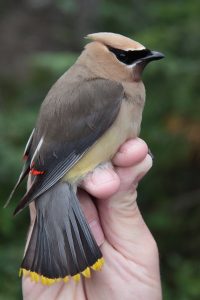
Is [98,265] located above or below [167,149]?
above

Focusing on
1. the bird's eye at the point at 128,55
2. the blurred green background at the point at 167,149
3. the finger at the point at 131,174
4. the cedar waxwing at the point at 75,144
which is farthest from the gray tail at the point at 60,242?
the blurred green background at the point at 167,149

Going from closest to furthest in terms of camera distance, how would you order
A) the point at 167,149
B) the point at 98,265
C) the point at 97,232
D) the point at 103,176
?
the point at 98,265, the point at 103,176, the point at 97,232, the point at 167,149

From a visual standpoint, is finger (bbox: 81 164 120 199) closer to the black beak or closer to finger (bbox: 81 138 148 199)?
finger (bbox: 81 138 148 199)

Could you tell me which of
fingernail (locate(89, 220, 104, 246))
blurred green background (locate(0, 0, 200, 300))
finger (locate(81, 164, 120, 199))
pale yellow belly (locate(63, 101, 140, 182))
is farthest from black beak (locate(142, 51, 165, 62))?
blurred green background (locate(0, 0, 200, 300))

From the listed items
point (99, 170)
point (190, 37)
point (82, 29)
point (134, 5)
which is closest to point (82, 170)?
point (99, 170)

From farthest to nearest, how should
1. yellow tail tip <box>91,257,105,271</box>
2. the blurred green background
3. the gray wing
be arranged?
the blurred green background → the gray wing → yellow tail tip <box>91,257,105,271</box>

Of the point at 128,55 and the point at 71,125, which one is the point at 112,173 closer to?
the point at 71,125

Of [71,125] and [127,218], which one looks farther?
[71,125]

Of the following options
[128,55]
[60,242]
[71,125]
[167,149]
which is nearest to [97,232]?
[60,242]
